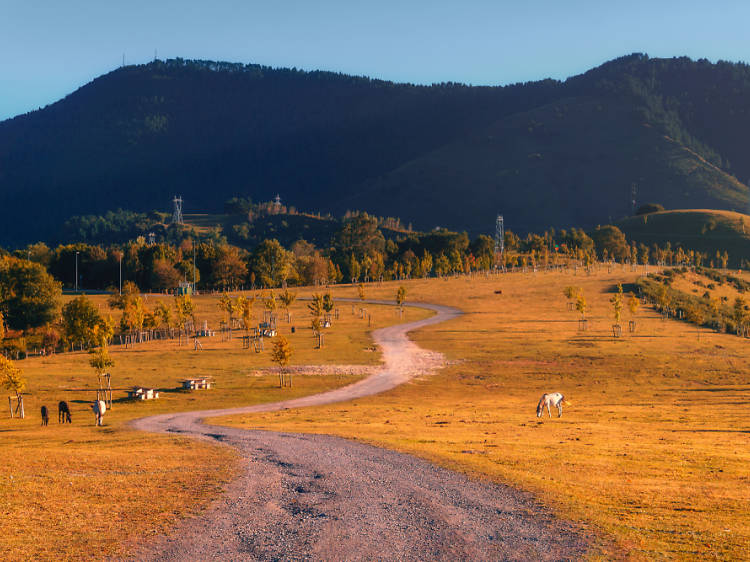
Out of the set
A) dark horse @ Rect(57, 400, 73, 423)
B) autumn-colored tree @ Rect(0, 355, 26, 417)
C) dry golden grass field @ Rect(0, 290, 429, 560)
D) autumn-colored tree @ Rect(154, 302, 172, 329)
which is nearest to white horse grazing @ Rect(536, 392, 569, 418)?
dry golden grass field @ Rect(0, 290, 429, 560)

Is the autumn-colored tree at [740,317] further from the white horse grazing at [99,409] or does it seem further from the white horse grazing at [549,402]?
the white horse grazing at [99,409]

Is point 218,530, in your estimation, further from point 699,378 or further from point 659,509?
point 699,378

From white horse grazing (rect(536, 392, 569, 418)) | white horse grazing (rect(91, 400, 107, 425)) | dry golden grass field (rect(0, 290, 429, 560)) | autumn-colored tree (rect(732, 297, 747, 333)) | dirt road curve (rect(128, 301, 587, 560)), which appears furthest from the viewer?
autumn-colored tree (rect(732, 297, 747, 333))

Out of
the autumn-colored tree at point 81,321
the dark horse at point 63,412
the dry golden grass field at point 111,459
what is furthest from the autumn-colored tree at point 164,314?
the dark horse at point 63,412

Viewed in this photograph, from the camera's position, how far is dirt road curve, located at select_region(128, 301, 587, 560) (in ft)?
76.4

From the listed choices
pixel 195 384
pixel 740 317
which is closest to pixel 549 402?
pixel 195 384

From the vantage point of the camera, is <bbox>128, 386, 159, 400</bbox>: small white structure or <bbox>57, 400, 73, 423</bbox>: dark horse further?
<bbox>128, 386, 159, 400</bbox>: small white structure

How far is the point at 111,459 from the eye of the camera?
3662 cm

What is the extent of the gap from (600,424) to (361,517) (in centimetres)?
3490

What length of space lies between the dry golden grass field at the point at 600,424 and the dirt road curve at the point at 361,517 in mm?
1971

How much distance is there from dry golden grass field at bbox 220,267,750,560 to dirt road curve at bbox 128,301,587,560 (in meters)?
1.97

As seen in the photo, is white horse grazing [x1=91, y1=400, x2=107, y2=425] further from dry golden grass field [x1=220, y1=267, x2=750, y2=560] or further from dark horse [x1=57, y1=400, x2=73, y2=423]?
dry golden grass field [x1=220, y1=267, x2=750, y2=560]

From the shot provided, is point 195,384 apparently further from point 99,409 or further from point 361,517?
point 361,517

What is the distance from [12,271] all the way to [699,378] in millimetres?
117231
